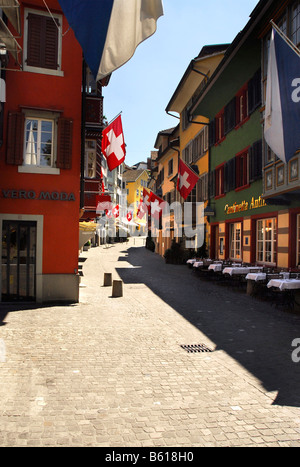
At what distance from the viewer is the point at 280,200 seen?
13.1 metres

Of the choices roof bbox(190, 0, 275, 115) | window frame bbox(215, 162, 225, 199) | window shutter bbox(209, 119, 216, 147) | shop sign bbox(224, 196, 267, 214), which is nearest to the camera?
roof bbox(190, 0, 275, 115)

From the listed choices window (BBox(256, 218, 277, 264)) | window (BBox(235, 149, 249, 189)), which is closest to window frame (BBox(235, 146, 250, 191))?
window (BBox(235, 149, 249, 189))

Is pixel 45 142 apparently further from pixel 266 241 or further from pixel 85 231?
pixel 266 241

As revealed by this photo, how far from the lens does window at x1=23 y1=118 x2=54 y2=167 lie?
11.9 m

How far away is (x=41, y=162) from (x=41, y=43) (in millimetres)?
3732

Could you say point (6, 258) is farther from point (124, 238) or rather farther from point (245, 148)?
point (124, 238)

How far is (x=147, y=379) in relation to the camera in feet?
18.3

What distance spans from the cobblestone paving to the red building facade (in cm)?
145

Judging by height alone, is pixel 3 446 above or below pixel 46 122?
below

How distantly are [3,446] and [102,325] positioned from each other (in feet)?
18.0

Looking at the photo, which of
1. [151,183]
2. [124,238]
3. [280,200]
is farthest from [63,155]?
[124,238]

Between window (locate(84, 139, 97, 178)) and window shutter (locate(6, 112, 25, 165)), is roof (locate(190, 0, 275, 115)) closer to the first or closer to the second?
window (locate(84, 139, 97, 178))

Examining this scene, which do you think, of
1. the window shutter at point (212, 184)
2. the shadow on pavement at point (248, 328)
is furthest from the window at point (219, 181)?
the shadow on pavement at point (248, 328)

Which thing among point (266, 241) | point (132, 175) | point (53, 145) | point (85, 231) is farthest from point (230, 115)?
point (132, 175)
